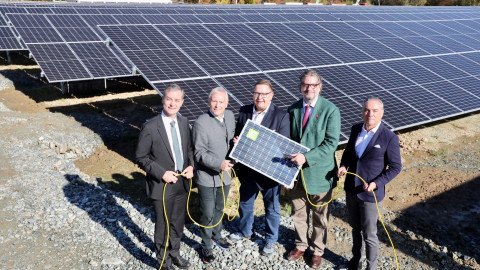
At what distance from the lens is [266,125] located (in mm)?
5340

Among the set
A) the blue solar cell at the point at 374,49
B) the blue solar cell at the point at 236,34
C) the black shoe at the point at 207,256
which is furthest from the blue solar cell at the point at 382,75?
the black shoe at the point at 207,256

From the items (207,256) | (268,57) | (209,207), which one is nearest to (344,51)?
(268,57)

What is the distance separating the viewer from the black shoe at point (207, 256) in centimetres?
567

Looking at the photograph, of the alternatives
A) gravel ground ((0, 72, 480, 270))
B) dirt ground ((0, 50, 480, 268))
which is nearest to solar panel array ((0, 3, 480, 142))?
dirt ground ((0, 50, 480, 268))

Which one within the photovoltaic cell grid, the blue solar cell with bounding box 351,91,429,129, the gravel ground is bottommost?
the gravel ground

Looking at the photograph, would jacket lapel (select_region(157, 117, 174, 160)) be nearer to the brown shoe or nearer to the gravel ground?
the gravel ground

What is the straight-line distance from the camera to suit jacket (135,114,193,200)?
479 centimetres

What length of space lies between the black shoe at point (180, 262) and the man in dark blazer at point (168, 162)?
0.34 ft

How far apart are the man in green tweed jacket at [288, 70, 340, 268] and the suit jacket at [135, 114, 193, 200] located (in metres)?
1.48

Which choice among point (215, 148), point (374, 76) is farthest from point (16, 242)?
point (374, 76)

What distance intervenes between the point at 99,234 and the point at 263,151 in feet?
9.84

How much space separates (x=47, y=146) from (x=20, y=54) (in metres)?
12.4

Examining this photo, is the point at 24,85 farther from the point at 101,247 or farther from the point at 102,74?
the point at 101,247

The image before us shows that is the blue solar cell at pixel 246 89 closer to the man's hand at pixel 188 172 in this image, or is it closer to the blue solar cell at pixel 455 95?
the man's hand at pixel 188 172
